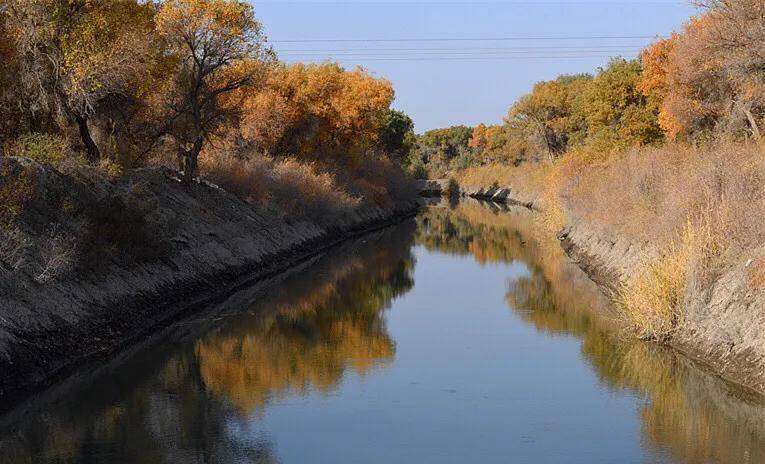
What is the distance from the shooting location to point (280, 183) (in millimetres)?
49906

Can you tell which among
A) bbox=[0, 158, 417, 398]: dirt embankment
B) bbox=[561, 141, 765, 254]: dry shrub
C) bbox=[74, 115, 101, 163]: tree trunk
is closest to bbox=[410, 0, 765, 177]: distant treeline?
bbox=[561, 141, 765, 254]: dry shrub

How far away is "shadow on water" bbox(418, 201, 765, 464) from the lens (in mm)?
15570

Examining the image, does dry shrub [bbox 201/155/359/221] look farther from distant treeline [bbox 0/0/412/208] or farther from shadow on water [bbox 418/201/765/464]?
shadow on water [bbox 418/201/765/464]

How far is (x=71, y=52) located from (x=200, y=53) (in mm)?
8430

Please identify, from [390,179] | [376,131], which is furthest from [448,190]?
Result: [376,131]

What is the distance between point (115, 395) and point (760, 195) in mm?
16213

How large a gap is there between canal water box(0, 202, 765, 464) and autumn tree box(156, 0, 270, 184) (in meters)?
11.4

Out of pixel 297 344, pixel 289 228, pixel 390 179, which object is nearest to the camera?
pixel 297 344

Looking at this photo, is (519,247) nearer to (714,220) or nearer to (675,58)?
(675,58)

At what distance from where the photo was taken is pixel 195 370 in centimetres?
2153

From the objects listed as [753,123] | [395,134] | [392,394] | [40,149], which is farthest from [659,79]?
[395,134]

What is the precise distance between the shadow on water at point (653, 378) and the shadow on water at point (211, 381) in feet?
17.6

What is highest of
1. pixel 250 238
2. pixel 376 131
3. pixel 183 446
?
pixel 376 131

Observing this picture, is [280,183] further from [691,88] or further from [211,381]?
[211,381]
